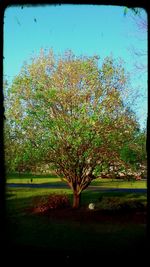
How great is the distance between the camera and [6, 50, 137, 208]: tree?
1470cm

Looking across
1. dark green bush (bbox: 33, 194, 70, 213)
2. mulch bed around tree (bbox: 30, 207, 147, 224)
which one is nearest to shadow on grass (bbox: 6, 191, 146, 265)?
Answer: mulch bed around tree (bbox: 30, 207, 147, 224)

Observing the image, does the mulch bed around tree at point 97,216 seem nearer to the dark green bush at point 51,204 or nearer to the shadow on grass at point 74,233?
the shadow on grass at point 74,233

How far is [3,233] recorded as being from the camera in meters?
Result: 2.64

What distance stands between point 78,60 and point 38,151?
3.74 meters

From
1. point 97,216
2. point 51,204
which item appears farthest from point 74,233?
point 51,204

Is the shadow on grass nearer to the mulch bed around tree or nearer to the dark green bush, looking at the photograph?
the mulch bed around tree

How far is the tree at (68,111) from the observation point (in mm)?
14703

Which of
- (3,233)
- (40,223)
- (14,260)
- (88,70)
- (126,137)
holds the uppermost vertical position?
(88,70)

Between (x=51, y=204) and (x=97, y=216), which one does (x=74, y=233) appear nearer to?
(x=97, y=216)

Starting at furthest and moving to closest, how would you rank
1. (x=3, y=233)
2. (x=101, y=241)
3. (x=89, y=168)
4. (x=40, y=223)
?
(x=89, y=168), (x=40, y=223), (x=101, y=241), (x=3, y=233)

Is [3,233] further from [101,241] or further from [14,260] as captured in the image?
[101,241]

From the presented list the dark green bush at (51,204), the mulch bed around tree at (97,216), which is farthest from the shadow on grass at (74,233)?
the dark green bush at (51,204)

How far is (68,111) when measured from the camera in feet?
49.6

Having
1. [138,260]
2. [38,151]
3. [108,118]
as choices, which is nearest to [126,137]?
[108,118]
